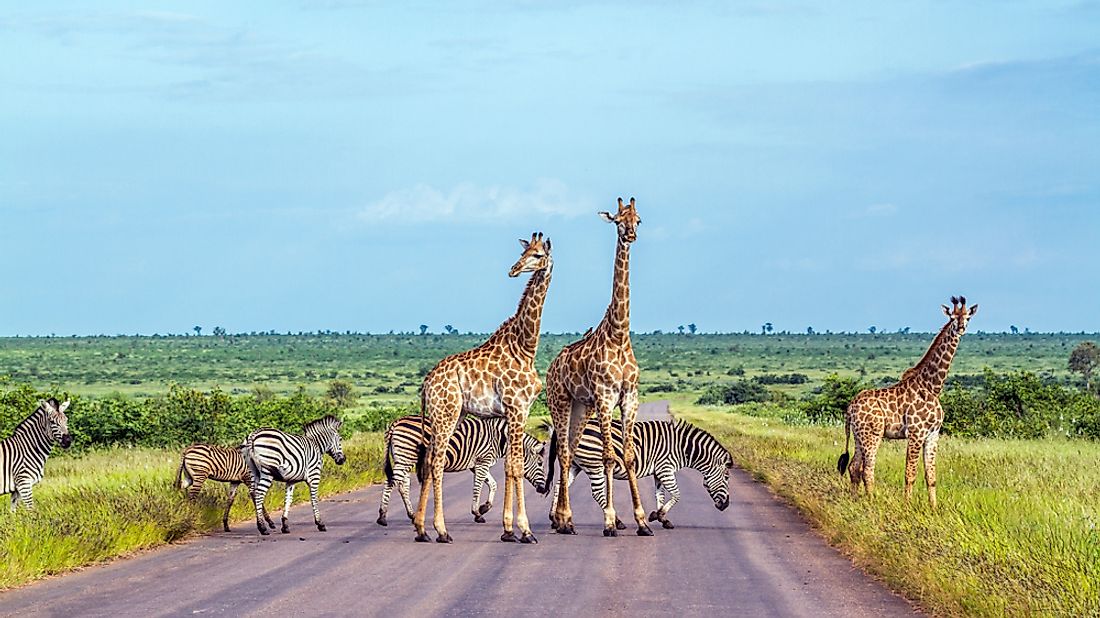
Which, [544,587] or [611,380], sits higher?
[611,380]

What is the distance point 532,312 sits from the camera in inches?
660

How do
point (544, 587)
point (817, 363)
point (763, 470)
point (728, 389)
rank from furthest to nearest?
point (817, 363)
point (728, 389)
point (763, 470)
point (544, 587)

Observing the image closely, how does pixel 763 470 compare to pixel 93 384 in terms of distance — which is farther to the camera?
pixel 93 384

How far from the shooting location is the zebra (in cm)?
1766

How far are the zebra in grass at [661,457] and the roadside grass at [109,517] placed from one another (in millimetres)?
3412

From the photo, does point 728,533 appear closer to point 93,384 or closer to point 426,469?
point 426,469

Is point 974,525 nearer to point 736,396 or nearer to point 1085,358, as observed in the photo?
point 736,396

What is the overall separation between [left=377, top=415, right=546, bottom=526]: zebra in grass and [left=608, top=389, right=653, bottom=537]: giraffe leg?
7.92ft

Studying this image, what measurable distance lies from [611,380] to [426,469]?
2498mm

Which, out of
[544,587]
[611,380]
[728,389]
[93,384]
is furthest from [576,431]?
[93,384]

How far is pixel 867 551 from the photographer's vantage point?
1394 cm

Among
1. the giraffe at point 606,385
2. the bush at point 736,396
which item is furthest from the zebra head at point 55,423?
the bush at point 736,396

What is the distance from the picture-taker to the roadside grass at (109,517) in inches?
514

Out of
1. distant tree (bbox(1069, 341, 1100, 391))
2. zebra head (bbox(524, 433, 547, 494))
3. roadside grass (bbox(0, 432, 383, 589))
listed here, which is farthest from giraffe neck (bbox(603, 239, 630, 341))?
distant tree (bbox(1069, 341, 1100, 391))
